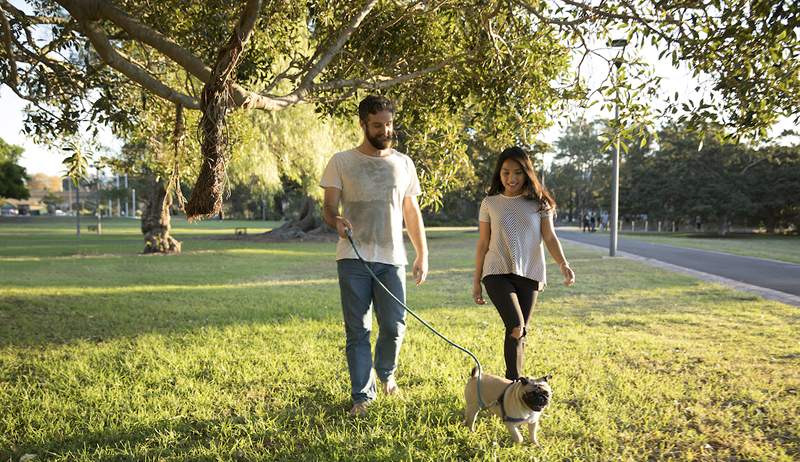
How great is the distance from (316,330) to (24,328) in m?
4.10

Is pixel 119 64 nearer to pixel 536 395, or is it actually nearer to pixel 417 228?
pixel 417 228

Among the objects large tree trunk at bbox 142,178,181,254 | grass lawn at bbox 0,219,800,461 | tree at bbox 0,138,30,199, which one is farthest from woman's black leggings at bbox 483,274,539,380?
tree at bbox 0,138,30,199

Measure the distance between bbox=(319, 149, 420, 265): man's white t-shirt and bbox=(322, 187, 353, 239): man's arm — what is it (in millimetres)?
45

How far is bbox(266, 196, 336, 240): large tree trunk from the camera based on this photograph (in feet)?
110

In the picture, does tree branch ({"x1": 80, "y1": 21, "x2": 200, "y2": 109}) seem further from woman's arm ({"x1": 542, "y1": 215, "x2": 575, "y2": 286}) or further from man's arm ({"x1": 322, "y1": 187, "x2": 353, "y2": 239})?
woman's arm ({"x1": 542, "y1": 215, "x2": 575, "y2": 286})

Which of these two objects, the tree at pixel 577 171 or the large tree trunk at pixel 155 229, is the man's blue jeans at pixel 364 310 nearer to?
the large tree trunk at pixel 155 229

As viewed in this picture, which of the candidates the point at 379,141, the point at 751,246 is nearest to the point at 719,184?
the point at 751,246

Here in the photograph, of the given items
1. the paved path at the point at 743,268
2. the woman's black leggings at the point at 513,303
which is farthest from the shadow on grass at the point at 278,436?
the paved path at the point at 743,268

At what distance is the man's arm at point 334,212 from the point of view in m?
3.71

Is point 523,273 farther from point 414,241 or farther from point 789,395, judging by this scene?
point 789,395

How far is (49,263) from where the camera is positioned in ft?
59.3

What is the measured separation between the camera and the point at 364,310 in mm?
3982

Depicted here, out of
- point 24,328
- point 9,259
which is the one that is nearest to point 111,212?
point 9,259

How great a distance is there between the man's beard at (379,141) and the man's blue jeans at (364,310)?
0.84 m
